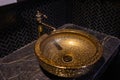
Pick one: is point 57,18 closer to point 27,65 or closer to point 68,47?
point 68,47

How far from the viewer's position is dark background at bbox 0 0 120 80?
129 cm

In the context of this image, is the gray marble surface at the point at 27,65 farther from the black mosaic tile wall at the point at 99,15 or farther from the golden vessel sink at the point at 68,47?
the black mosaic tile wall at the point at 99,15

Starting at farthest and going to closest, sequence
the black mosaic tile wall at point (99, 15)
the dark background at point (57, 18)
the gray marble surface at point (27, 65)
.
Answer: the black mosaic tile wall at point (99, 15) → the dark background at point (57, 18) → the gray marble surface at point (27, 65)

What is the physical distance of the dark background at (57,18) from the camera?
1.29 meters

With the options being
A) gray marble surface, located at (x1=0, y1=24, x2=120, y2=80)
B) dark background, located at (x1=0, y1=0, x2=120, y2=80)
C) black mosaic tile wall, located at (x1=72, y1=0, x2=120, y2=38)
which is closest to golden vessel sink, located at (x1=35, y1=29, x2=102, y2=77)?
gray marble surface, located at (x1=0, y1=24, x2=120, y2=80)

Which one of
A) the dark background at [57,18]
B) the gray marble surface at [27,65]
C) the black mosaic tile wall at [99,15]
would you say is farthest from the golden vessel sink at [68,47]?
the black mosaic tile wall at [99,15]

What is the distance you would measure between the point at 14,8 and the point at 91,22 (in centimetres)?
90

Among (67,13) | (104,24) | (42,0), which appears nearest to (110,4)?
(104,24)

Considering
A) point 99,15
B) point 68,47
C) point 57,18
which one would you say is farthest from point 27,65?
point 99,15

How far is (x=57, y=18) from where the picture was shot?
1.74 metres

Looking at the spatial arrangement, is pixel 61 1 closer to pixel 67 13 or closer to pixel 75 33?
pixel 67 13

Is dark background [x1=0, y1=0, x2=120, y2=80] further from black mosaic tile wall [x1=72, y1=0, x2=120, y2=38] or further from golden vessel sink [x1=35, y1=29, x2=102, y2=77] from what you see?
golden vessel sink [x1=35, y1=29, x2=102, y2=77]

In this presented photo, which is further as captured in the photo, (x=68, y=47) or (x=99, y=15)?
(x=99, y=15)

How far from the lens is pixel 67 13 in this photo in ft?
6.14
